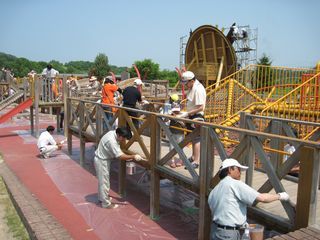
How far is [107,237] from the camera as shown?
17.2 ft

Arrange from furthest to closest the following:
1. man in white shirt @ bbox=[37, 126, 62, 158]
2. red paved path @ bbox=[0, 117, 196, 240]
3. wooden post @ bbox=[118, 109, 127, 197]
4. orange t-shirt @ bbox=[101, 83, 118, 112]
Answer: man in white shirt @ bbox=[37, 126, 62, 158], orange t-shirt @ bbox=[101, 83, 118, 112], wooden post @ bbox=[118, 109, 127, 197], red paved path @ bbox=[0, 117, 196, 240]

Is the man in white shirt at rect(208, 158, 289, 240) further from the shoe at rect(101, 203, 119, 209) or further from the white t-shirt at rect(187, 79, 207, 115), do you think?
the shoe at rect(101, 203, 119, 209)

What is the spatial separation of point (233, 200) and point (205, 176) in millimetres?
1271

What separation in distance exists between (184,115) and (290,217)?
104 inches

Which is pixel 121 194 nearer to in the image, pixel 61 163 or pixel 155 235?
pixel 155 235

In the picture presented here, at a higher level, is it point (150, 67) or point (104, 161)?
point (150, 67)

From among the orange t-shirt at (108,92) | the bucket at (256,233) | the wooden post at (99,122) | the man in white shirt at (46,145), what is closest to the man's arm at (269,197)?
the bucket at (256,233)

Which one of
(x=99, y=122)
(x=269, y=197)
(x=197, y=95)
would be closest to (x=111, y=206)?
(x=99, y=122)

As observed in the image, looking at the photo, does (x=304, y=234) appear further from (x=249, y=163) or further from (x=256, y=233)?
(x=249, y=163)

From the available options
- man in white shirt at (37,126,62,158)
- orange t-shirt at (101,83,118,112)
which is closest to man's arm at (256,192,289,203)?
orange t-shirt at (101,83,118,112)

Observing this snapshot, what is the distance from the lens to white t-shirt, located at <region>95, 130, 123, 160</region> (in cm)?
621

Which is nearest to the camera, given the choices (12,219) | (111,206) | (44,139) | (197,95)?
(197,95)

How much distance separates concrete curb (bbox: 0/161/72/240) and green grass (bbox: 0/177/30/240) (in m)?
0.08

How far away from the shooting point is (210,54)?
20.5 meters
